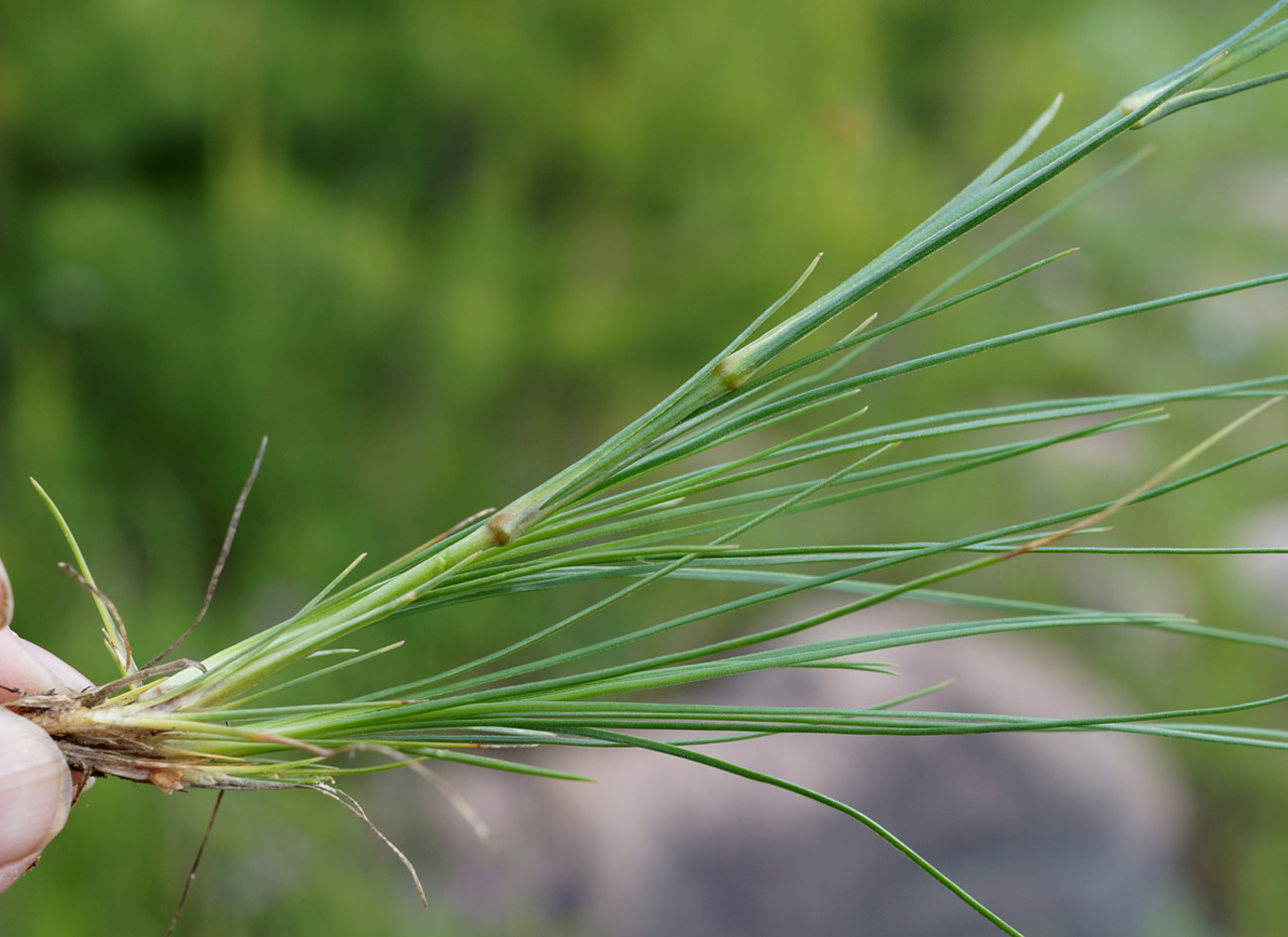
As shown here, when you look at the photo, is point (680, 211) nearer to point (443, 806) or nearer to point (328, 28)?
point (328, 28)

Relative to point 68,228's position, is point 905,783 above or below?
below

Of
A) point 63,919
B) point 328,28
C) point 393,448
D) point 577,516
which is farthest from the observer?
point 393,448

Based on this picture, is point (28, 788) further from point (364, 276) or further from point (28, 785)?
Answer: point (364, 276)

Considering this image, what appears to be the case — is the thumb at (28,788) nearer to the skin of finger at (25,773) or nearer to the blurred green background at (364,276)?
the skin of finger at (25,773)

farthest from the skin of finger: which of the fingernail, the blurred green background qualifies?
the blurred green background

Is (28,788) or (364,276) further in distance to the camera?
(364,276)

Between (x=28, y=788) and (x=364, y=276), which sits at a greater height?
(x=364, y=276)

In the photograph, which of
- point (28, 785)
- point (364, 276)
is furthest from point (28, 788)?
point (364, 276)

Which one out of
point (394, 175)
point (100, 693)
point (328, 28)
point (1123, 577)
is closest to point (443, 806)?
point (394, 175)
